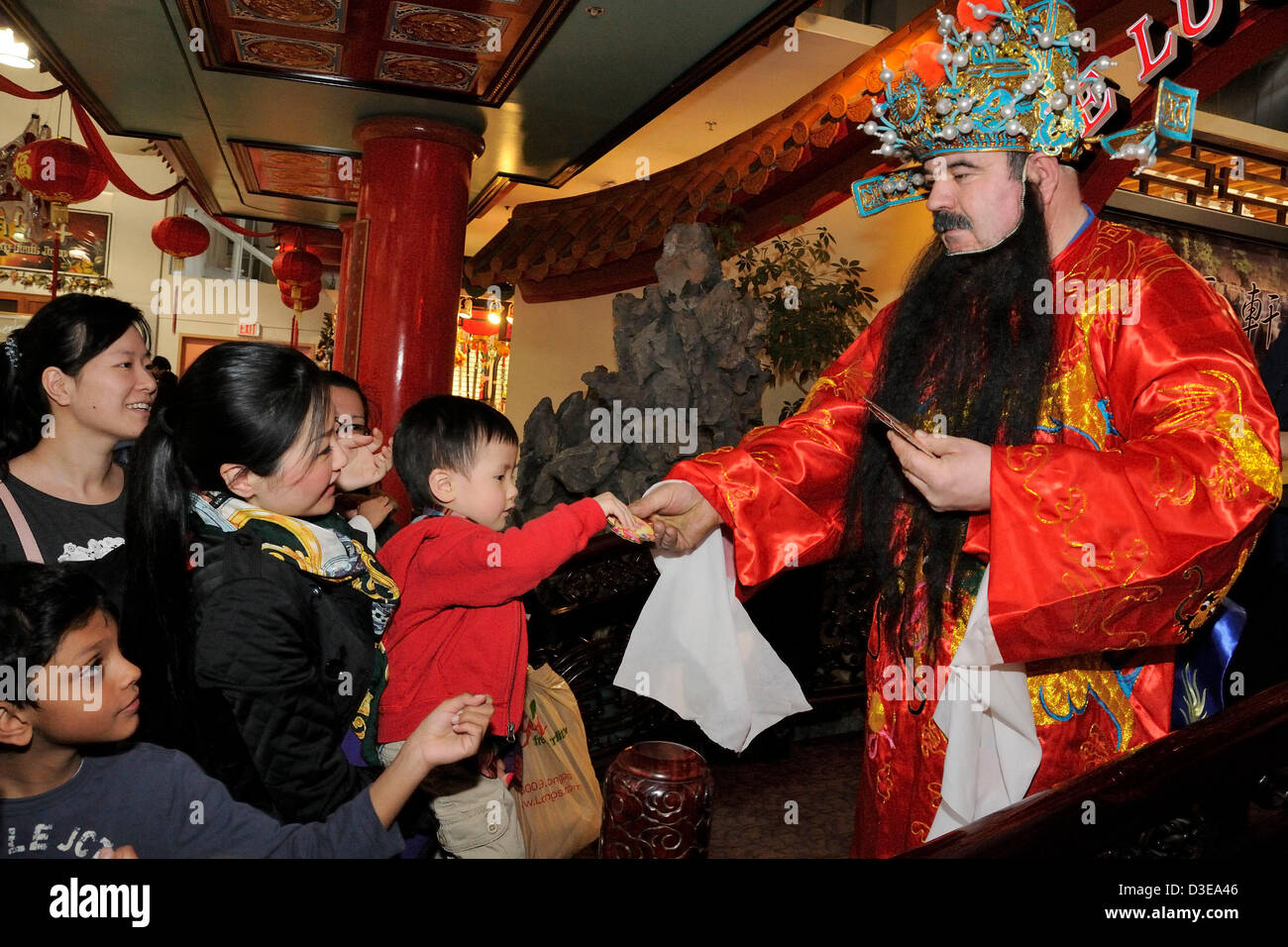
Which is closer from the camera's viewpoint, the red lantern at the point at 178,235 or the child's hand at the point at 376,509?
A: the child's hand at the point at 376,509

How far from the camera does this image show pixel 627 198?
8.12 metres

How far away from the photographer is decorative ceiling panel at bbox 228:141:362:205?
25.7 feet

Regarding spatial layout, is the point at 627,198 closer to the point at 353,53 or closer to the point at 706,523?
the point at 353,53

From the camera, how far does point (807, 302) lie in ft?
19.6

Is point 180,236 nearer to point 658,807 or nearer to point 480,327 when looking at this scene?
point 480,327

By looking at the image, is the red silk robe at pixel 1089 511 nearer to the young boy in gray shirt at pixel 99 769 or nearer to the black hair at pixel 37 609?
the young boy in gray shirt at pixel 99 769

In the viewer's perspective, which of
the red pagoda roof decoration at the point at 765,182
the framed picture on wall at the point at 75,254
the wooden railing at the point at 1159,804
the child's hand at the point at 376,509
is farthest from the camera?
the framed picture on wall at the point at 75,254

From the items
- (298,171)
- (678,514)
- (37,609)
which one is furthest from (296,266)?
(37,609)

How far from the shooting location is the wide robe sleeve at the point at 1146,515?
1.61 meters

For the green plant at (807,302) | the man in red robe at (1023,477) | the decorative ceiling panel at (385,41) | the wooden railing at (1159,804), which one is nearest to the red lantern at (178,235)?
the decorative ceiling panel at (385,41)

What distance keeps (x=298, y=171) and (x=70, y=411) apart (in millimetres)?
7075

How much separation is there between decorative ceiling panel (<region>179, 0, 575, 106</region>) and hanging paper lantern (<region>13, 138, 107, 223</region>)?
1.58 m

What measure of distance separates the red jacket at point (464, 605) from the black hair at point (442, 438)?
12 centimetres
